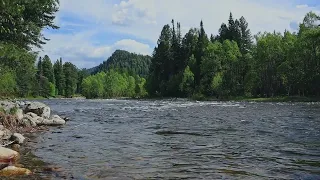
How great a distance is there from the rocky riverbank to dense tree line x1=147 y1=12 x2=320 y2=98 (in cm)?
6669

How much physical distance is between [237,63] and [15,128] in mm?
86079

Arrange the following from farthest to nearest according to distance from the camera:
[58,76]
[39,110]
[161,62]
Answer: [58,76] → [161,62] → [39,110]

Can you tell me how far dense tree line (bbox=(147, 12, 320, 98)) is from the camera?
3413 inches

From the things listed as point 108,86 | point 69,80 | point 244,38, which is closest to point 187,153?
point 244,38

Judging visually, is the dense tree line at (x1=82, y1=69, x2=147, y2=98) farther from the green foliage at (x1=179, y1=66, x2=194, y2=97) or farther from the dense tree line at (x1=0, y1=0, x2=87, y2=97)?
the dense tree line at (x1=0, y1=0, x2=87, y2=97)

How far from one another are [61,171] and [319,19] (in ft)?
291

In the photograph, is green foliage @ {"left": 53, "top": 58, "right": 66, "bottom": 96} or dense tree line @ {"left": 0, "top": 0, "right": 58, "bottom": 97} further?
green foliage @ {"left": 53, "top": 58, "right": 66, "bottom": 96}

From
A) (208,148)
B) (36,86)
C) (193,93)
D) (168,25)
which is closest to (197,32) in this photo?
(168,25)

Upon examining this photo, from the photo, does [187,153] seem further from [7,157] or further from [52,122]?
[52,122]

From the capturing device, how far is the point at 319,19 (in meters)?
87.8

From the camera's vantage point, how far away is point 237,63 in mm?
103312

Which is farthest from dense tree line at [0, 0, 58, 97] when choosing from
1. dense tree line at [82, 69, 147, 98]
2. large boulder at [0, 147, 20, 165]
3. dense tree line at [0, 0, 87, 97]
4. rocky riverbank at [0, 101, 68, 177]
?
dense tree line at [82, 69, 147, 98]

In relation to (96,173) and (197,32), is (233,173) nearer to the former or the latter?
(96,173)

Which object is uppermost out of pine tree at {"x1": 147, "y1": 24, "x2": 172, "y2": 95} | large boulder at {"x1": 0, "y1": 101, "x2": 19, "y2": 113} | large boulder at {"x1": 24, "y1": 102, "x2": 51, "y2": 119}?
pine tree at {"x1": 147, "y1": 24, "x2": 172, "y2": 95}
